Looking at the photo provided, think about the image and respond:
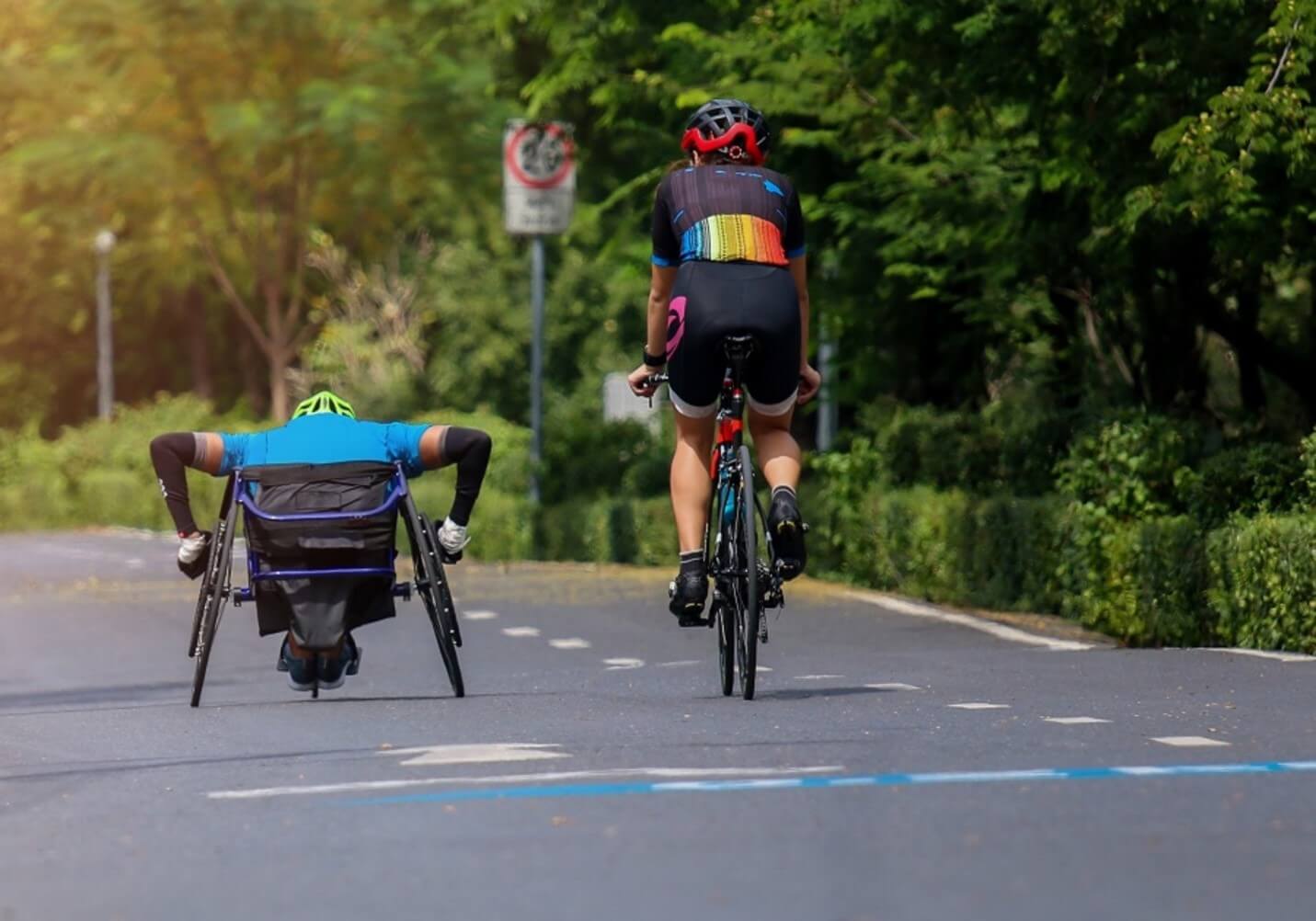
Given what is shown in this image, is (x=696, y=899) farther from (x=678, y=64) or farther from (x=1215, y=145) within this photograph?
(x=678, y=64)

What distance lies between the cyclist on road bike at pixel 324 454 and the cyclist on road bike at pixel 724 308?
0.93 m

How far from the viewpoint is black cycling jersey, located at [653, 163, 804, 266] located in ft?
32.5

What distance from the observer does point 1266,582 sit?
1252 centimetres

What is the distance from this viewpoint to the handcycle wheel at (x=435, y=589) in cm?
1069

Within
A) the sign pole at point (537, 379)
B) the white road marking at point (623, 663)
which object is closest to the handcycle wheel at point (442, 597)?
the white road marking at point (623, 663)

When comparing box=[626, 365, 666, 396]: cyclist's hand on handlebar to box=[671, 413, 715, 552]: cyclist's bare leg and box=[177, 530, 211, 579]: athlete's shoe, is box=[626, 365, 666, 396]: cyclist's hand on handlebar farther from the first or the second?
box=[177, 530, 211, 579]: athlete's shoe

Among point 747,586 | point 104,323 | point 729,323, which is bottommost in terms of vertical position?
point 747,586

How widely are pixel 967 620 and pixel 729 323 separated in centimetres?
651

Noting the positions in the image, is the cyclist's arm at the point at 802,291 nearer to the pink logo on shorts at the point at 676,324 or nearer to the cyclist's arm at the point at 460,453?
the pink logo on shorts at the point at 676,324

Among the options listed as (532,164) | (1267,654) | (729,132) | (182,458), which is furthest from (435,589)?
(532,164)

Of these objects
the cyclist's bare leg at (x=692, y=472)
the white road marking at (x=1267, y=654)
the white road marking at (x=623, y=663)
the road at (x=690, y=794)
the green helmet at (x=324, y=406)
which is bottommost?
the road at (x=690, y=794)

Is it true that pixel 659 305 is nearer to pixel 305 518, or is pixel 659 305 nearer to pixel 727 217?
pixel 727 217

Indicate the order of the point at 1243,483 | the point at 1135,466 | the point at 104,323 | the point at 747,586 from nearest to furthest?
the point at 747,586
the point at 1243,483
the point at 1135,466
the point at 104,323

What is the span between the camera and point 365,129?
41312 millimetres
